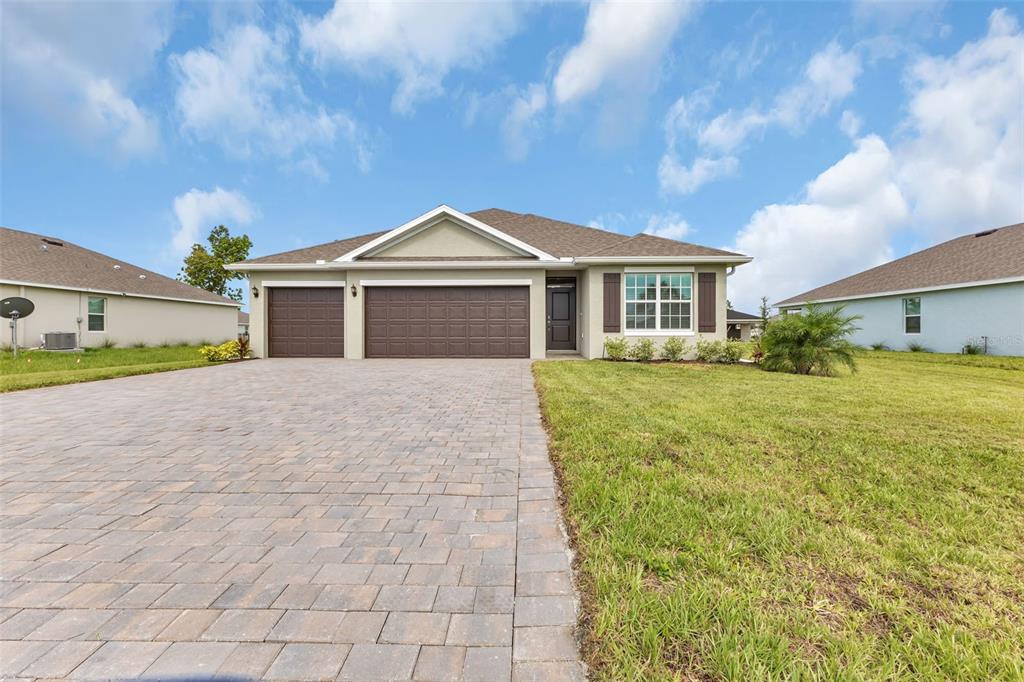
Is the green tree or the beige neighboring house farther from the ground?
the green tree

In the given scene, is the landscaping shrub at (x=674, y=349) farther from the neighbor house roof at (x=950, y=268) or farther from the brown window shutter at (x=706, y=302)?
the neighbor house roof at (x=950, y=268)

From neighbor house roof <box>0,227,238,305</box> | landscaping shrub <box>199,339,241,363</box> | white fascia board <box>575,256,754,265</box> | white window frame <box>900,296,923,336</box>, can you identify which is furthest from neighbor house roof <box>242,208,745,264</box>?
white window frame <box>900,296,923,336</box>

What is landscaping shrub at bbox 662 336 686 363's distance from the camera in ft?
39.7

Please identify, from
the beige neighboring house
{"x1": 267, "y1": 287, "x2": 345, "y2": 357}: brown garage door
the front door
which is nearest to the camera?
{"x1": 267, "y1": 287, "x2": 345, "y2": 357}: brown garage door

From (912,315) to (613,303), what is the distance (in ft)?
A: 49.4

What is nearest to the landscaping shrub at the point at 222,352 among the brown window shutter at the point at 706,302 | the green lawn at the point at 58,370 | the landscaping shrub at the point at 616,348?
the green lawn at the point at 58,370

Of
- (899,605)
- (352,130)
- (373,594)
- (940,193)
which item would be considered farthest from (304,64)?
(940,193)

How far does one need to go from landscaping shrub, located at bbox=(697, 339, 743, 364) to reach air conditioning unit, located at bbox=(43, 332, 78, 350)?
23634mm

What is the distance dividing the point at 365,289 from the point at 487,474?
11.4 m

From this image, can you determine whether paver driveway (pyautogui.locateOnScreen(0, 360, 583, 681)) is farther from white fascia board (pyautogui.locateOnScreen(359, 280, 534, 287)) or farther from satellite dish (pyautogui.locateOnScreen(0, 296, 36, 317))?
satellite dish (pyautogui.locateOnScreen(0, 296, 36, 317))

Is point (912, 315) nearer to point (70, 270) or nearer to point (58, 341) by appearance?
point (58, 341)

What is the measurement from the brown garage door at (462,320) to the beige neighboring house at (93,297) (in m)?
15.1

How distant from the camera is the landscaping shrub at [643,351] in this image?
1230 centimetres

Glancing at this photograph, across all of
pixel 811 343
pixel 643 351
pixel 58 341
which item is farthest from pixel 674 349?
pixel 58 341
